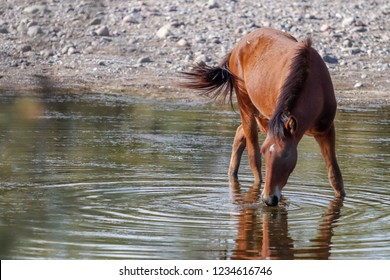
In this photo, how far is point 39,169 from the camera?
29.9 feet

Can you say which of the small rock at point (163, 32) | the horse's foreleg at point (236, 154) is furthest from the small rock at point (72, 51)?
the horse's foreleg at point (236, 154)

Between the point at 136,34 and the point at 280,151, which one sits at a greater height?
the point at 136,34

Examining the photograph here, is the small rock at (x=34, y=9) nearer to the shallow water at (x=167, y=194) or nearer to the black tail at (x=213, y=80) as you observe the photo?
the shallow water at (x=167, y=194)

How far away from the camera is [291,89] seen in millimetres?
7273

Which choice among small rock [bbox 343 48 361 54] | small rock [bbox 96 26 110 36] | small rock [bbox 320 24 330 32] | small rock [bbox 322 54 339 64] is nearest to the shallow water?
small rock [bbox 322 54 339 64]

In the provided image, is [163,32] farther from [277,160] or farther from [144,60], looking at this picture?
[277,160]

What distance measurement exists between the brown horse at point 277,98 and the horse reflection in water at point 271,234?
0.68 ft

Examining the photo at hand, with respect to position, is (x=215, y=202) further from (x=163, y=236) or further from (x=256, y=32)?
(x=256, y=32)

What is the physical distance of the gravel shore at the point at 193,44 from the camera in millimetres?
15453

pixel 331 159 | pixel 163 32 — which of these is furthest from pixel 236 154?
pixel 163 32

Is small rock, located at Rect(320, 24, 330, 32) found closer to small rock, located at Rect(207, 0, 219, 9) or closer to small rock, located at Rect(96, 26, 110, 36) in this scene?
small rock, located at Rect(207, 0, 219, 9)

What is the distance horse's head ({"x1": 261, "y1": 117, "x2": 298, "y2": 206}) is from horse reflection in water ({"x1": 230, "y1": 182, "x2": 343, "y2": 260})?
21cm

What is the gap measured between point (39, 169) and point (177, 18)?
903 cm

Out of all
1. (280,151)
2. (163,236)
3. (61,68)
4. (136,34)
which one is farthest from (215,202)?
(136,34)
